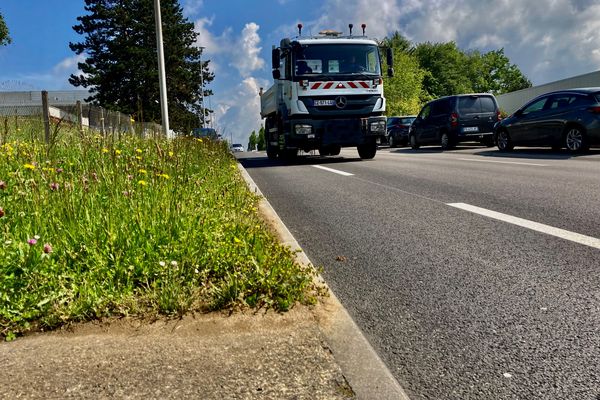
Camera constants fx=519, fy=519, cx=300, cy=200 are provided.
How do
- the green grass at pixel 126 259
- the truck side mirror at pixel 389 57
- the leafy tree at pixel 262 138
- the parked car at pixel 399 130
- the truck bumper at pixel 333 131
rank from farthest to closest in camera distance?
1. the parked car at pixel 399 130
2. the leafy tree at pixel 262 138
3. the truck side mirror at pixel 389 57
4. the truck bumper at pixel 333 131
5. the green grass at pixel 126 259

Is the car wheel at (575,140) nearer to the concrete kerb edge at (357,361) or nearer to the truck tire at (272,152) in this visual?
the truck tire at (272,152)

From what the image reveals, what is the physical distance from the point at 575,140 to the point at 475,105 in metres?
6.01

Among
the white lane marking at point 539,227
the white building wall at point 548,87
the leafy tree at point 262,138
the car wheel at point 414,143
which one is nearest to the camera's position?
the white lane marking at point 539,227

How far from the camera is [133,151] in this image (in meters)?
7.02

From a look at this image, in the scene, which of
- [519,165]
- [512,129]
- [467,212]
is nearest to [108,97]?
[512,129]

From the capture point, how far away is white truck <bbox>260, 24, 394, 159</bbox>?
1334 cm

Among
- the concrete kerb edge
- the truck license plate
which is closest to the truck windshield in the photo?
the truck license plate

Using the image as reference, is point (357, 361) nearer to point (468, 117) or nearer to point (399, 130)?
point (468, 117)

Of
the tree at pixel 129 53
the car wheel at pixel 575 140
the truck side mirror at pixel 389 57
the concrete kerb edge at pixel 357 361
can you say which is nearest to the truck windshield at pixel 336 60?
the truck side mirror at pixel 389 57

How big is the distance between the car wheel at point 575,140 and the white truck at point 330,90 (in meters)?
4.78

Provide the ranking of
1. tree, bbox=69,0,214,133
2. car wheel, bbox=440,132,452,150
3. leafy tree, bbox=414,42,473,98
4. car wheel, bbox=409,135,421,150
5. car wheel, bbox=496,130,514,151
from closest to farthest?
car wheel, bbox=496,130,514,151 → car wheel, bbox=440,132,452,150 → car wheel, bbox=409,135,421,150 → tree, bbox=69,0,214,133 → leafy tree, bbox=414,42,473,98

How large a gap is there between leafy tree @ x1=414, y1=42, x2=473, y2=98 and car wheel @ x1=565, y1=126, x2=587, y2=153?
246 ft

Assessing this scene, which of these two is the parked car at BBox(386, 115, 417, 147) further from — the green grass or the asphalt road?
the green grass

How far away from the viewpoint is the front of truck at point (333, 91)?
1334 cm
